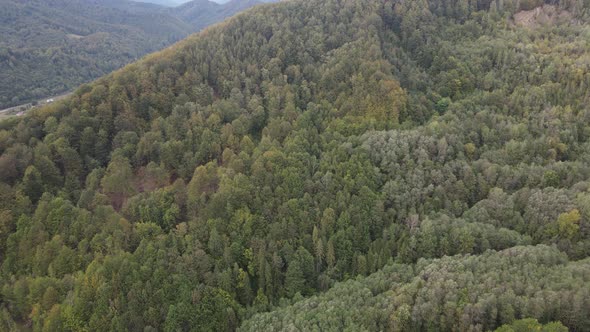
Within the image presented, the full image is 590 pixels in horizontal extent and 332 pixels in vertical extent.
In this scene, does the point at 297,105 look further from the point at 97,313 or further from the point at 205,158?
the point at 97,313

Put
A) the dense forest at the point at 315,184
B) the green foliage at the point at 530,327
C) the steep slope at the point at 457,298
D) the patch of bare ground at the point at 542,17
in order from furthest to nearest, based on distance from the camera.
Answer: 1. the patch of bare ground at the point at 542,17
2. the dense forest at the point at 315,184
3. the steep slope at the point at 457,298
4. the green foliage at the point at 530,327

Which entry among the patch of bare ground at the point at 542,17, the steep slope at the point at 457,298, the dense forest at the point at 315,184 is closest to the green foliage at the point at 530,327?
the dense forest at the point at 315,184

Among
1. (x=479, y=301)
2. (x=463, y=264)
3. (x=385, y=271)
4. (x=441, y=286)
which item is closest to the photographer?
(x=479, y=301)

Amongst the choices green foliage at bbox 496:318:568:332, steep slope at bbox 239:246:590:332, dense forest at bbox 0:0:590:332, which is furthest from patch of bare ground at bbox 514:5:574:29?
green foliage at bbox 496:318:568:332

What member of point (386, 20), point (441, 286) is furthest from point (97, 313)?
point (386, 20)

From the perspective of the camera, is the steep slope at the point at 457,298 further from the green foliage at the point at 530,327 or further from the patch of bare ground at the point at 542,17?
the patch of bare ground at the point at 542,17

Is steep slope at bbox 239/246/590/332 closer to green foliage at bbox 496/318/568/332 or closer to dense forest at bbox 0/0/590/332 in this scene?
dense forest at bbox 0/0/590/332
